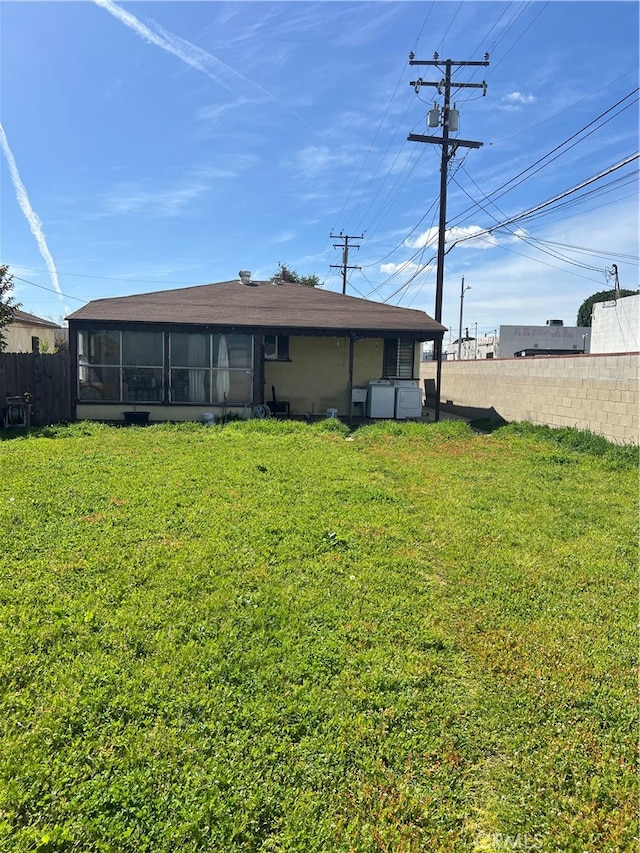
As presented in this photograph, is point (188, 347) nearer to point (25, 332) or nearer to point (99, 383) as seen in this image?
point (99, 383)

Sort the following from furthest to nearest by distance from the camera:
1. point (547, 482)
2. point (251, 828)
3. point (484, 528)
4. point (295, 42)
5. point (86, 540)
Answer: point (295, 42), point (547, 482), point (484, 528), point (86, 540), point (251, 828)

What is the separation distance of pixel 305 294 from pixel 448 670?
1515 centimetres

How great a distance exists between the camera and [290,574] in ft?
12.6

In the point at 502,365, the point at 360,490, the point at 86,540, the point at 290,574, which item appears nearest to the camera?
the point at 290,574

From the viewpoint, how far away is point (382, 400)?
548 inches

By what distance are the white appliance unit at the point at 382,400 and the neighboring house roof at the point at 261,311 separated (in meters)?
1.59

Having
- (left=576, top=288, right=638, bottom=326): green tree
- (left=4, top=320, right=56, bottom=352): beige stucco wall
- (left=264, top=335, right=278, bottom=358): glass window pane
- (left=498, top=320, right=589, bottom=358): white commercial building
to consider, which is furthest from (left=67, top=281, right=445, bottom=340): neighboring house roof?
(left=576, top=288, right=638, bottom=326): green tree

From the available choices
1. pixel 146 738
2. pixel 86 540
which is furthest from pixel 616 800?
pixel 86 540

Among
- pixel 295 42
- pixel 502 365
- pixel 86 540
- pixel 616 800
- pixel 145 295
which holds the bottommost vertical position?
pixel 616 800

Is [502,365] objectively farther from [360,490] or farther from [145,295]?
[145,295]

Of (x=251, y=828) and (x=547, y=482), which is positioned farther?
(x=547, y=482)

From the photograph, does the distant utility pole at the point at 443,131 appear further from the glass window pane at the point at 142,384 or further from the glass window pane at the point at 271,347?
the glass window pane at the point at 142,384

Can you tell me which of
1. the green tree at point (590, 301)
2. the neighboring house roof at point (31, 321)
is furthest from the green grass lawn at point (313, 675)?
the green tree at point (590, 301)

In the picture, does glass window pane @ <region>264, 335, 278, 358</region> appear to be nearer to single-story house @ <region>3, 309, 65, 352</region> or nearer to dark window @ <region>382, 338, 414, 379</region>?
dark window @ <region>382, 338, 414, 379</region>
